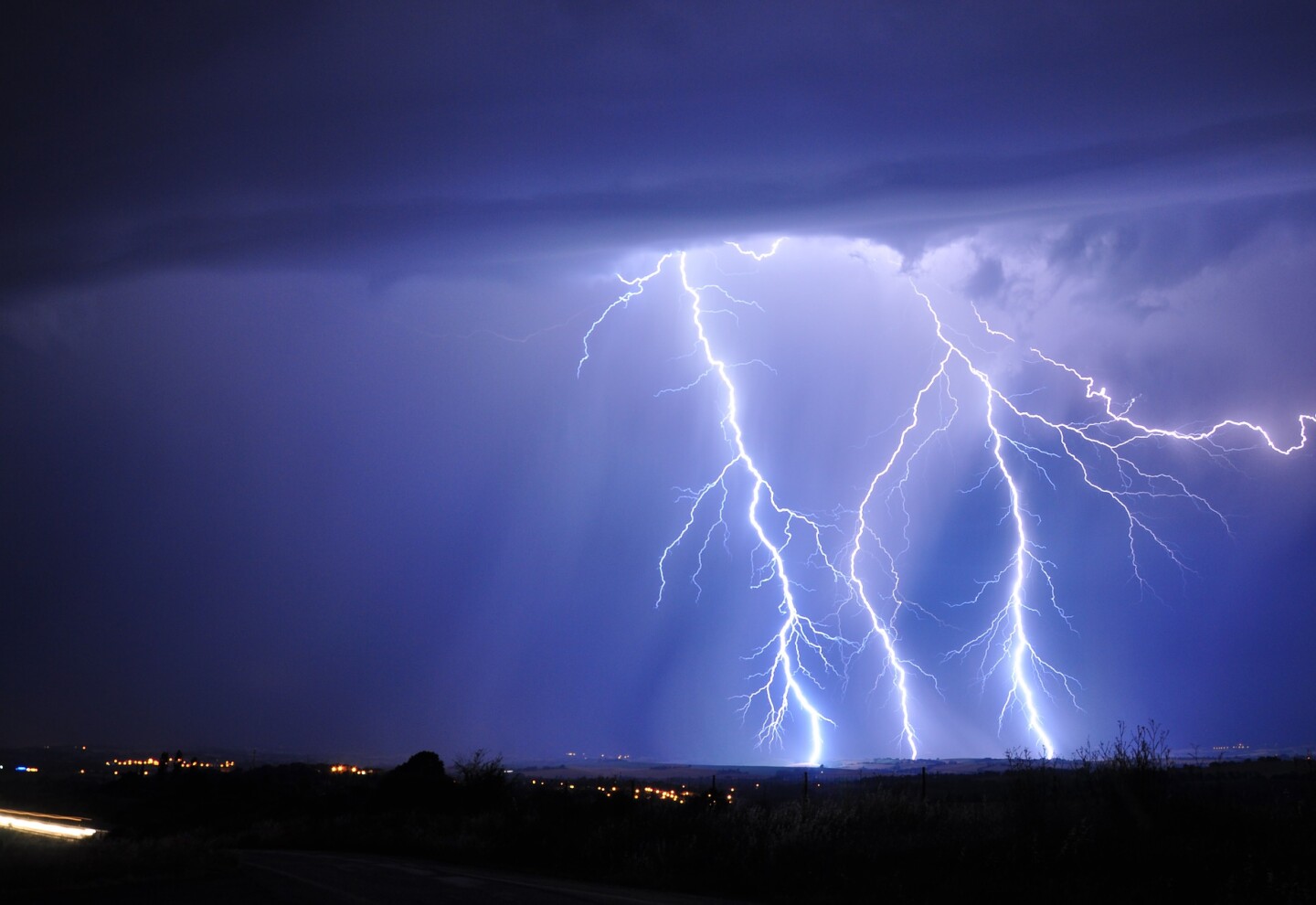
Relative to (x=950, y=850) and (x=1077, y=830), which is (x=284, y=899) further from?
(x=1077, y=830)

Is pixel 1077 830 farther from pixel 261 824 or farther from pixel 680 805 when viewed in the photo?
pixel 261 824

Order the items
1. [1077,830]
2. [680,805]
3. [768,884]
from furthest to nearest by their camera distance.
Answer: [680,805]
[768,884]
[1077,830]

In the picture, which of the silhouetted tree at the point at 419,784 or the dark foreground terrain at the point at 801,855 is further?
the silhouetted tree at the point at 419,784

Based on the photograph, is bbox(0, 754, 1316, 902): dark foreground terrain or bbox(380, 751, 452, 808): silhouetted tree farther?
bbox(380, 751, 452, 808): silhouetted tree

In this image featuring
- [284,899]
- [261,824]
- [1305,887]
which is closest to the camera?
[1305,887]

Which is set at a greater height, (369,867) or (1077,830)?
(1077,830)

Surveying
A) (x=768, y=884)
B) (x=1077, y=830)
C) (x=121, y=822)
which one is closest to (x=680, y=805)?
(x=768, y=884)

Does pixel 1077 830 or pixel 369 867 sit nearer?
pixel 1077 830

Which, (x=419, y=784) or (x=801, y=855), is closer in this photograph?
(x=801, y=855)

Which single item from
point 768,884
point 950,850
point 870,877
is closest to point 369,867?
point 768,884

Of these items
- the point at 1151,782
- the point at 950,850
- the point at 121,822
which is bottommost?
the point at 121,822
